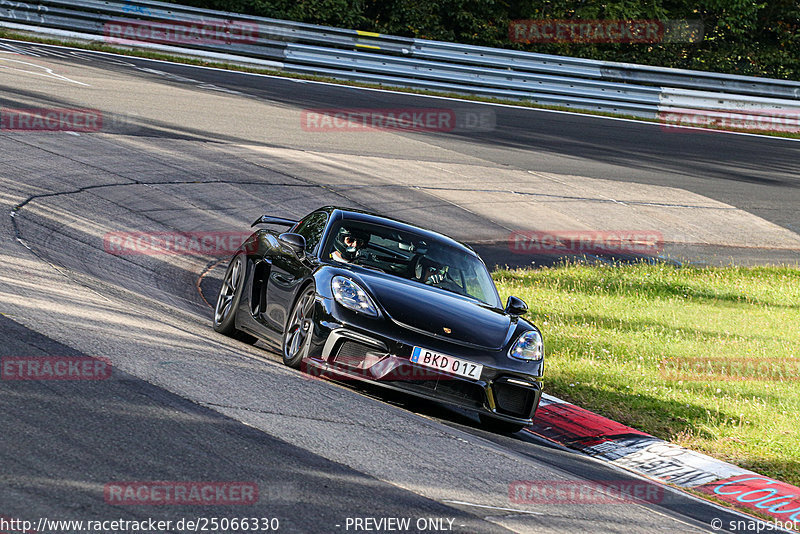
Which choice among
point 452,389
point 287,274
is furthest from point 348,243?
point 452,389

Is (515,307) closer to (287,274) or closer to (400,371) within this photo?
(400,371)

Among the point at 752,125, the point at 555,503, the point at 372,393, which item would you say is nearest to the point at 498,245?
the point at 372,393

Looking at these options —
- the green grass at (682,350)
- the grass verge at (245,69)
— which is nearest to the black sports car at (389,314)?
the green grass at (682,350)

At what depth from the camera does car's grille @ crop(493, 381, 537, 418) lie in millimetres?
7422

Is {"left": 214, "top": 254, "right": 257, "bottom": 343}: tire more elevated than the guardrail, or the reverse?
the guardrail

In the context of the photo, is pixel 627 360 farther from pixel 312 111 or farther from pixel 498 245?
pixel 312 111

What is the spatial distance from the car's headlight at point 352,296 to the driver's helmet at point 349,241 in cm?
72

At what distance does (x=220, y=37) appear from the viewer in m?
28.2

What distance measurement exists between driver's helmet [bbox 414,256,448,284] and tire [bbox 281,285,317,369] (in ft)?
3.49

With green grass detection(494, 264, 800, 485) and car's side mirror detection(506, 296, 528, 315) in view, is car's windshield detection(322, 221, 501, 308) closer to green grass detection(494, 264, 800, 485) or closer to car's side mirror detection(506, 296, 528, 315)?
car's side mirror detection(506, 296, 528, 315)

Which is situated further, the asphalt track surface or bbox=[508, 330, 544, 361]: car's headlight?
bbox=[508, 330, 544, 361]: car's headlight

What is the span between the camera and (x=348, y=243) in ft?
28.1

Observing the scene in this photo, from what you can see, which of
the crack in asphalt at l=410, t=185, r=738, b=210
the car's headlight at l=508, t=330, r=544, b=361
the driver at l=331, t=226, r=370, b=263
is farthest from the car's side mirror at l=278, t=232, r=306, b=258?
the crack in asphalt at l=410, t=185, r=738, b=210

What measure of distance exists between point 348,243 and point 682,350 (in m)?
4.77
